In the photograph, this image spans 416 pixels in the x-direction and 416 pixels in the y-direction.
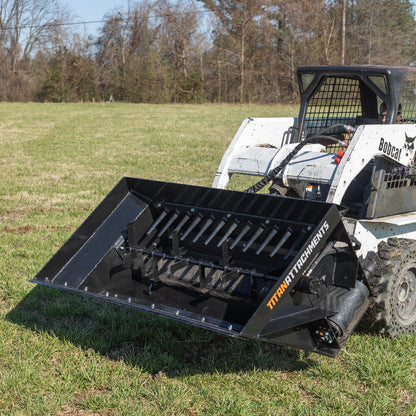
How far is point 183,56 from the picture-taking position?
3375 cm

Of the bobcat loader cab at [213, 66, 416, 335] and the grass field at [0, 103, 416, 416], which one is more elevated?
the bobcat loader cab at [213, 66, 416, 335]

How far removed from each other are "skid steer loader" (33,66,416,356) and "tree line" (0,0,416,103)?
1091 inches

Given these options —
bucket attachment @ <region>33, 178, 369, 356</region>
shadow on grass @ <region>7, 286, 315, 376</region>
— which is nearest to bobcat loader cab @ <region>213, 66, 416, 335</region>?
bucket attachment @ <region>33, 178, 369, 356</region>

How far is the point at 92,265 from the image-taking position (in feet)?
13.1

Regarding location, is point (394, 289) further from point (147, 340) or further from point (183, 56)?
point (183, 56)

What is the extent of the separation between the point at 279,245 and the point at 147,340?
1.33m

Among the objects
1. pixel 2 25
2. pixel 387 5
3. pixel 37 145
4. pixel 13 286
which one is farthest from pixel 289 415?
pixel 387 5

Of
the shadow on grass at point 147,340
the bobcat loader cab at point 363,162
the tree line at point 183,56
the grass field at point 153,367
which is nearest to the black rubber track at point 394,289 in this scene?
the bobcat loader cab at point 363,162

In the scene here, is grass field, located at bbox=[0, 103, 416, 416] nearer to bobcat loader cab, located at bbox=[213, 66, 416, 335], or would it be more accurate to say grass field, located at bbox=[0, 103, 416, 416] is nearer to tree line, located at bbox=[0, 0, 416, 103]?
bobcat loader cab, located at bbox=[213, 66, 416, 335]

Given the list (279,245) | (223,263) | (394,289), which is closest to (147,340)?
(223,263)

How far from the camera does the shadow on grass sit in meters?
3.80

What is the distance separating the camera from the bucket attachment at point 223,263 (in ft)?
10.8

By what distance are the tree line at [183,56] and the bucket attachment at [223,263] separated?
2832cm

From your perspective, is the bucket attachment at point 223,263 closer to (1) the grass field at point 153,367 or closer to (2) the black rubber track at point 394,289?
(2) the black rubber track at point 394,289
